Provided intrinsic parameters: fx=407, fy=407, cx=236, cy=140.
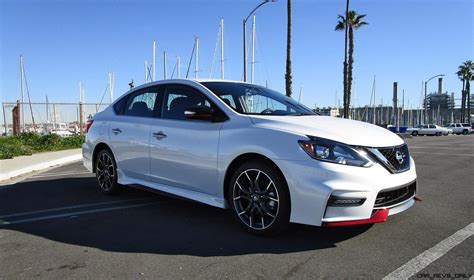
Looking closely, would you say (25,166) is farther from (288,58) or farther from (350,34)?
(350,34)

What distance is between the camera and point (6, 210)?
5.64 m

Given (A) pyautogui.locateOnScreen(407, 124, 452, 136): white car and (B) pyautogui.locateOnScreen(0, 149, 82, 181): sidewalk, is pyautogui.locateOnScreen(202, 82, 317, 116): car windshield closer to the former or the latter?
(B) pyautogui.locateOnScreen(0, 149, 82, 181): sidewalk

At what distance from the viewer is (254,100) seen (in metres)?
5.09

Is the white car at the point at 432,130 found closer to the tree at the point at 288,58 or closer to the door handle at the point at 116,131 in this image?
the tree at the point at 288,58

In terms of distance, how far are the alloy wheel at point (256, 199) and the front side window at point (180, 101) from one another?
1.12 metres

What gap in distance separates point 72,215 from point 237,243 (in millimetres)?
2460

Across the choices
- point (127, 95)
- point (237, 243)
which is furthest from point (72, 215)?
point (237, 243)

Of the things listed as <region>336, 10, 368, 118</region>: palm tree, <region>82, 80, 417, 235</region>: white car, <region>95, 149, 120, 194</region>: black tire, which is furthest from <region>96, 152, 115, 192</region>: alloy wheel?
<region>336, 10, 368, 118</region>: palm tree

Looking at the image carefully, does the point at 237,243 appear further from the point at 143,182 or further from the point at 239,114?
the point at 143,182

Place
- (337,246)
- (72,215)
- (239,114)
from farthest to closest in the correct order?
(72,215) → (239,114) → (337,246)

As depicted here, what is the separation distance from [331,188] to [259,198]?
2.70ft

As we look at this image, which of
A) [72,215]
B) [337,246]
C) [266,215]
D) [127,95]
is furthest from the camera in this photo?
[127,95]

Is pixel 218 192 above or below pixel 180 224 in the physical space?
above

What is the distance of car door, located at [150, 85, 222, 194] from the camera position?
458 centimetres
